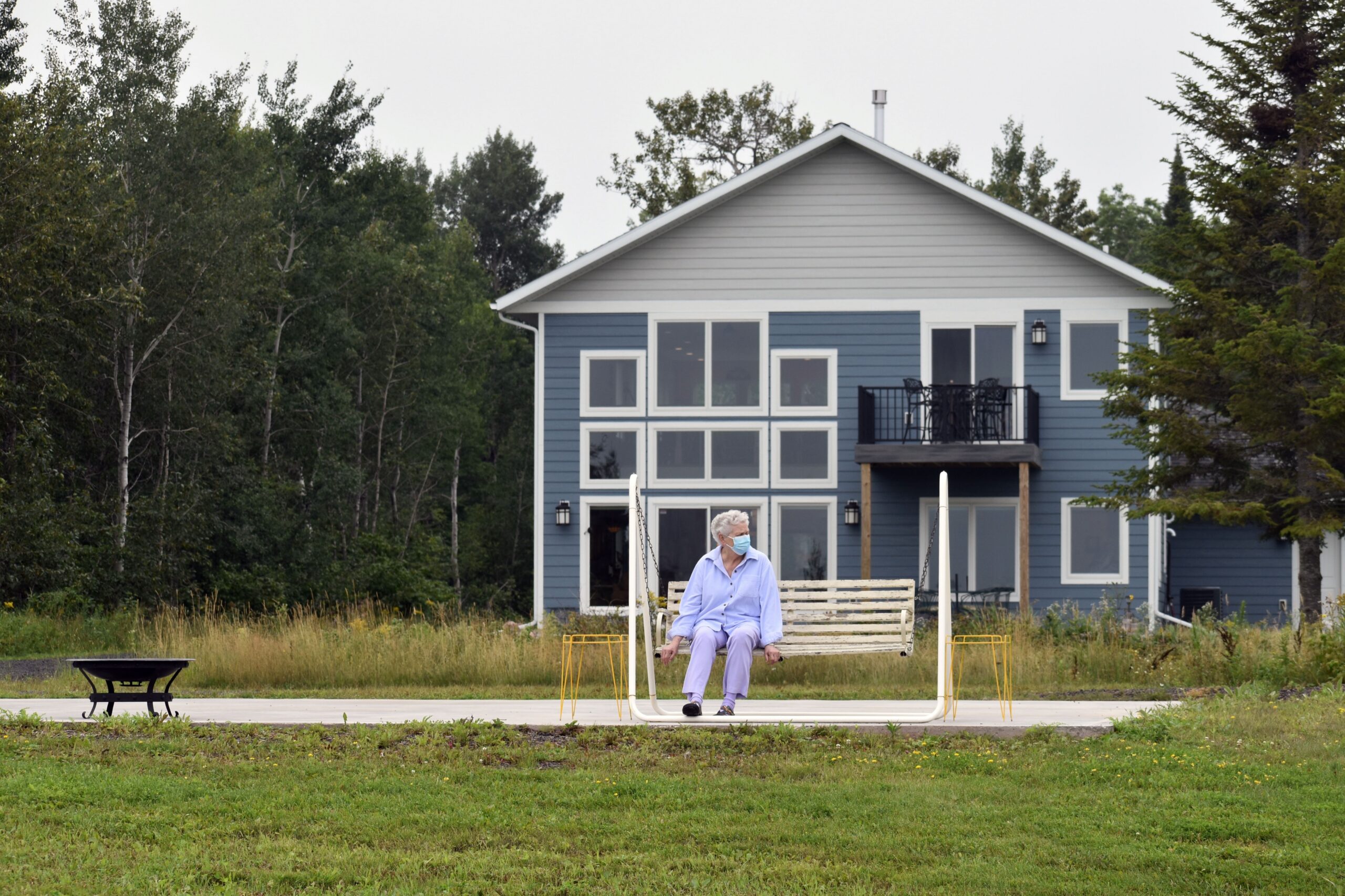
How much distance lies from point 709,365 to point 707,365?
1.3 inches

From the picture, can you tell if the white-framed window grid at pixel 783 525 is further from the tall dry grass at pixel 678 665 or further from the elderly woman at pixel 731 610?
the elderly woman at pixel 731 610

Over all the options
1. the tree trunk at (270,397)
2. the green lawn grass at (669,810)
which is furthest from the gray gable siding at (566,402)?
the green lawn grass at (669,810)

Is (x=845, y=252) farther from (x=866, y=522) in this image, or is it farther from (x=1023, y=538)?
(x=1023, y=538)

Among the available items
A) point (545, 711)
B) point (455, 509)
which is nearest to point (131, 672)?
point (545, 711)

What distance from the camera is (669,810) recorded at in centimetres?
727

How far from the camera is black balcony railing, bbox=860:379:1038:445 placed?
24359mm

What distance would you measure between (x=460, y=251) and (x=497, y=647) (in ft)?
122

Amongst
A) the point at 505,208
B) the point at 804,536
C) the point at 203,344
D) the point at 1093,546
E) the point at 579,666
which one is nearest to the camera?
the point at 579,666

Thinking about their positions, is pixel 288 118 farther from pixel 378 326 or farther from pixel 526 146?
pixel 526 146

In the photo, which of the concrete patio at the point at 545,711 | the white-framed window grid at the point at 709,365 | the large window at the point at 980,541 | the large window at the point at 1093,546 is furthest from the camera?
the white-framed window grid at the point at 709,365

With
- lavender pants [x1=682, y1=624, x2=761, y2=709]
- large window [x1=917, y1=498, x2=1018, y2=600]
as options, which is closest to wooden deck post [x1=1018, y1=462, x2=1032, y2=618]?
large window [x1=917, y1=498, x2=1018, y2=600]

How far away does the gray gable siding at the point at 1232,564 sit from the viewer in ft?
89.7

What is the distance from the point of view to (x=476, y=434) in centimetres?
4762

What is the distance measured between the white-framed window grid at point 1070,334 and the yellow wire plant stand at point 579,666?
11.0 metres
